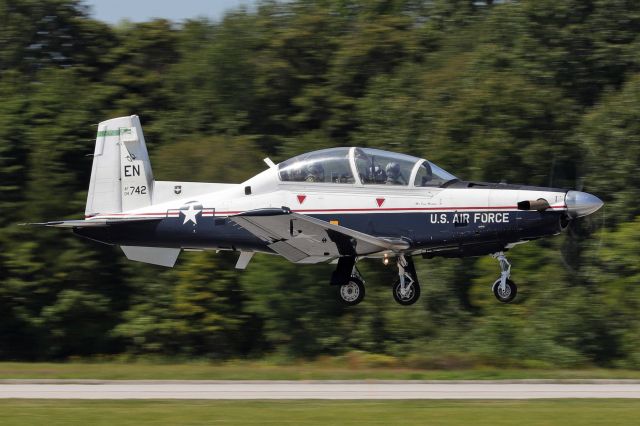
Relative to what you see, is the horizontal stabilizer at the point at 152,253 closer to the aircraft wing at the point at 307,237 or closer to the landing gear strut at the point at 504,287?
the aircraft wing at the point at 307,237

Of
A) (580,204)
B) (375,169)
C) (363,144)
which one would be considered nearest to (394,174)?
(375,169)

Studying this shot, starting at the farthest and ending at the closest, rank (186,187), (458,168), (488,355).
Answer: (458,168), (488,355), (186,187)

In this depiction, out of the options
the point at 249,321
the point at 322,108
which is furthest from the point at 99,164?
the point at 322,108

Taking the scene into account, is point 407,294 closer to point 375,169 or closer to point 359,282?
point 359,282

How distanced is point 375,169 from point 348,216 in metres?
0.90

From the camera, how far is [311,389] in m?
20.3

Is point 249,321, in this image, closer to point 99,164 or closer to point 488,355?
point 488,355

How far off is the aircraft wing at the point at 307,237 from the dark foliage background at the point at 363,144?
10.5 meters

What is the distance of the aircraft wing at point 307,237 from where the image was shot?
17.8 metres

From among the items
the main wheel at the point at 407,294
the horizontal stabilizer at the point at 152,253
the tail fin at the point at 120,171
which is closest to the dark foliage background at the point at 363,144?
the tail fin at the point at 120,171

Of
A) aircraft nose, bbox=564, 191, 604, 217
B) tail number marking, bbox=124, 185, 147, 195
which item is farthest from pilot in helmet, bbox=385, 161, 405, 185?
tail number marking, bbox=124, 185, 147, 195

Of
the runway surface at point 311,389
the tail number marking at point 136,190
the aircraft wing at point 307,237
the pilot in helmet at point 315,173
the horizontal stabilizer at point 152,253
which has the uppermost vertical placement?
the pilot in helmet at point 315,173

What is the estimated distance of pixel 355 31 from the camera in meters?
40.6
